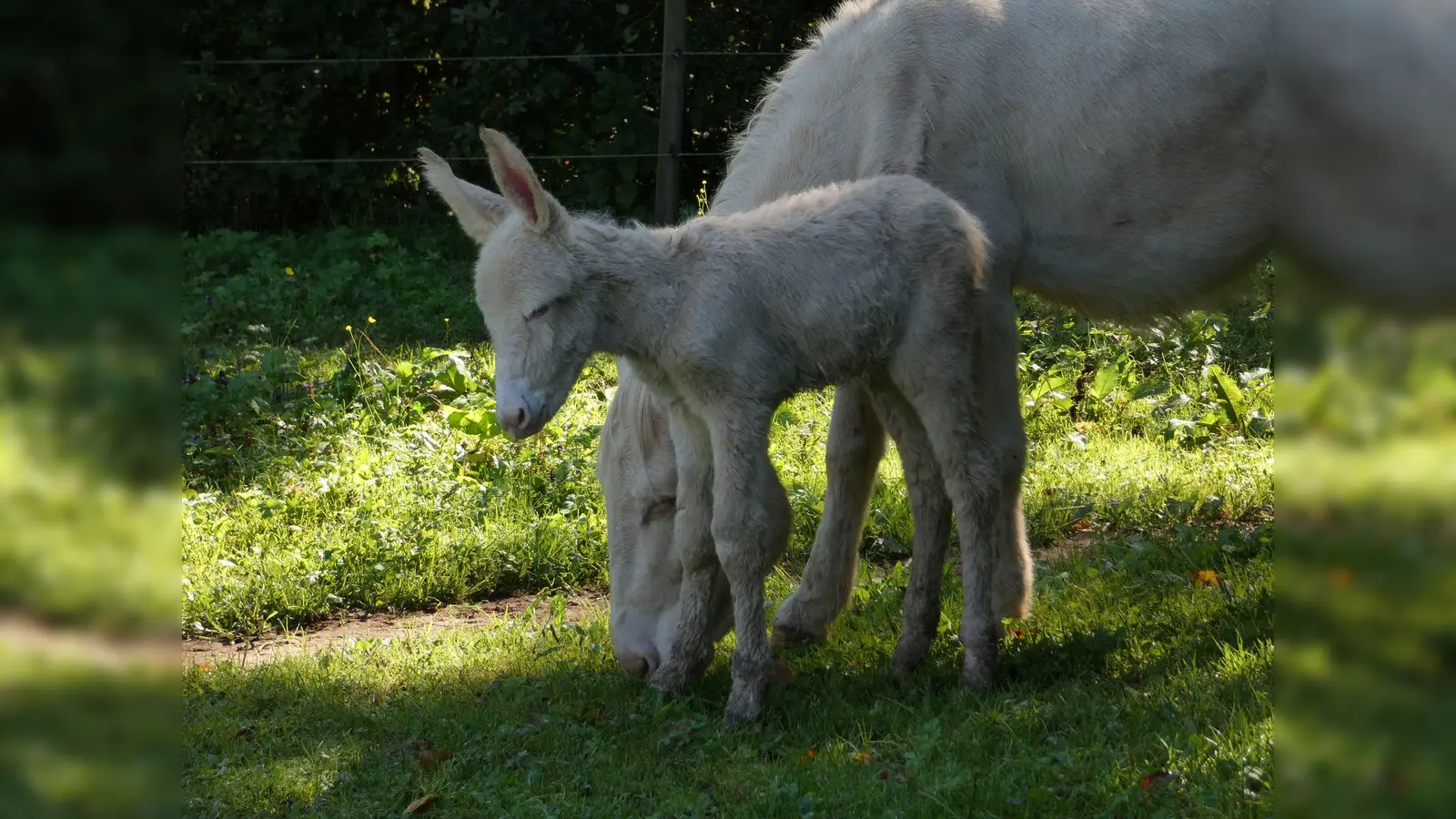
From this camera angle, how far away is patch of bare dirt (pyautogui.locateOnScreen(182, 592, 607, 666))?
511 cm

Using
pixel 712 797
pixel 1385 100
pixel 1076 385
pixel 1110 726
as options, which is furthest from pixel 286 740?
pixel 1076 385

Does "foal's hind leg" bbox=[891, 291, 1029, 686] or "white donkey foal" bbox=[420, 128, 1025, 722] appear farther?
"foal's hind leg" bbox=[891, 291, 1029, 686]

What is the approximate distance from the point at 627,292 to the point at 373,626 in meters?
2.22

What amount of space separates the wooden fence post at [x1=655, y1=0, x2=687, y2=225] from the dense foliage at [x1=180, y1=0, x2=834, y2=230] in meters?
0.80

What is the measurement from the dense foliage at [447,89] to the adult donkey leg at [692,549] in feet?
23.1

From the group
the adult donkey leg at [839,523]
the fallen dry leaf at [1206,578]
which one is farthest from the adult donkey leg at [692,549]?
the fallen dry leaf at [1206,578]

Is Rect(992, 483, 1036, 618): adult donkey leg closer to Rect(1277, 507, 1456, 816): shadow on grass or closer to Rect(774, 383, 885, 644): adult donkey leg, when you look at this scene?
Rect(774, 383, 885, 644): adult donkey leg

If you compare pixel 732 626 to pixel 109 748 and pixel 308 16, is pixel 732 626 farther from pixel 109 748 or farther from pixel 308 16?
pixel 308 16

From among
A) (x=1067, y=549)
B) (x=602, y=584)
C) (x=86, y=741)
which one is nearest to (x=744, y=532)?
(x=602, y=584)

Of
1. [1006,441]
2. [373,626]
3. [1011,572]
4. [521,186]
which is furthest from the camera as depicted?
[373,626]

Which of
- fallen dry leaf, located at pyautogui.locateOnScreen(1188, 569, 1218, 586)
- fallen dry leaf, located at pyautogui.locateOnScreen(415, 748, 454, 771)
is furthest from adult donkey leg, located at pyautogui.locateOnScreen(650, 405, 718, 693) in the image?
fallen dry leaf, located at pyautogui.locateOnScreen(1188, 569, 1218, 586)

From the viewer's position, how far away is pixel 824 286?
13.0 feet

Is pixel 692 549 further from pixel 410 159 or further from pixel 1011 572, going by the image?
pixel 410 159

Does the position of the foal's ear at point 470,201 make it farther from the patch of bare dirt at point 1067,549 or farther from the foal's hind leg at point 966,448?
the patch of bare dirt at point 1067,549
